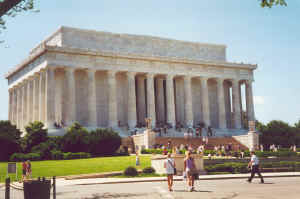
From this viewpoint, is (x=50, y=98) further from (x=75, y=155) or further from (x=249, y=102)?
(x=249, y=102)

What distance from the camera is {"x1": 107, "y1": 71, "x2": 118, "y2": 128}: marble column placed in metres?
67.1

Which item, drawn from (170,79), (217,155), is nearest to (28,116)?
(170,79)

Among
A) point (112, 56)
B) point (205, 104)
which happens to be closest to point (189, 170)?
point (112, 56)

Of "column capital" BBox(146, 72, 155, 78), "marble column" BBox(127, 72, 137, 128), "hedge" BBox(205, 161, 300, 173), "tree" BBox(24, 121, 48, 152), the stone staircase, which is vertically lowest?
"hedge" BBox(205, 161, 300, 173)

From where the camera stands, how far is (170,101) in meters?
72.4

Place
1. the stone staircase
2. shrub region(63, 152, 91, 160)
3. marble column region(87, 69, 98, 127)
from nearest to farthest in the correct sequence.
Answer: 1. shrub region(63, 152, 91, 160)
2. the stone staircase
3. marble column region(87, 69, 98, 127)

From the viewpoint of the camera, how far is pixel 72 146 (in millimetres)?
49812

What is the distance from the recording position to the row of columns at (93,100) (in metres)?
63.7

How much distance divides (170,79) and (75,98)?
55.4 feet

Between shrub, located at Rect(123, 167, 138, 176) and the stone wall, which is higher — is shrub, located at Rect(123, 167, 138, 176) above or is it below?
below

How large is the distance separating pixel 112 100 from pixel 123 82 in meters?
6.62

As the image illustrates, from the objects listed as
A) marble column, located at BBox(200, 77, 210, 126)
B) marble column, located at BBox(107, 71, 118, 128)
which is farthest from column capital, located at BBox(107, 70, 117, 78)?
marble column, located at BBox(200, 77, 210, 126)

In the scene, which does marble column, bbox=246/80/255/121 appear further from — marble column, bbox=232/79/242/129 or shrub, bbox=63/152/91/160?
shrub, bbox=63/152/91/160

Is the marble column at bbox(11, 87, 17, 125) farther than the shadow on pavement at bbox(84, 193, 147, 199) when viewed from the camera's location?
Yes
